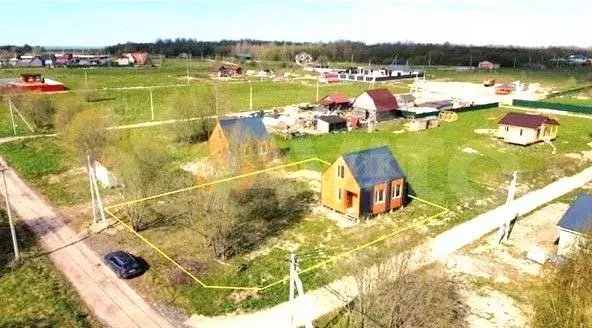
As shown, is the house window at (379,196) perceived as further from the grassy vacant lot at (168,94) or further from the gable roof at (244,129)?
the grassy vacant lot at (168,94)

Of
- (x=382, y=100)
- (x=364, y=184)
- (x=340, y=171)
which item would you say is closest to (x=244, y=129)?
(x=340, y=171)

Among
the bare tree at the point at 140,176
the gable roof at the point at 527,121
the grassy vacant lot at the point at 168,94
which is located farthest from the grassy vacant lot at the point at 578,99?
the bare tree at the point at 140,176

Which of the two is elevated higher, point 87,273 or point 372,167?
point 372,167

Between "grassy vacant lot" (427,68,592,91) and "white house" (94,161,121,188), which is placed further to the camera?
"grassy vacant lot" (427,68,592,91)

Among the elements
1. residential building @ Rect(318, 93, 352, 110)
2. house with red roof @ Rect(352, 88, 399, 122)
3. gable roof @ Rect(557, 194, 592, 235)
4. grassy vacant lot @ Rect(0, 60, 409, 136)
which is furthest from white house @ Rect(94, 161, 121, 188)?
residential building @ Rect(318, 93, 352, 110)

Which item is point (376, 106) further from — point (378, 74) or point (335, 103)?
point (378, 74)

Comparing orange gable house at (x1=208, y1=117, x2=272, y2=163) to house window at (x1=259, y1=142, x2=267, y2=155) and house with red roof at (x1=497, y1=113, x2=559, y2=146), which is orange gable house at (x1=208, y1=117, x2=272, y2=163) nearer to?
house window at (x1=259, y1=142, x2=267, y2=155)
